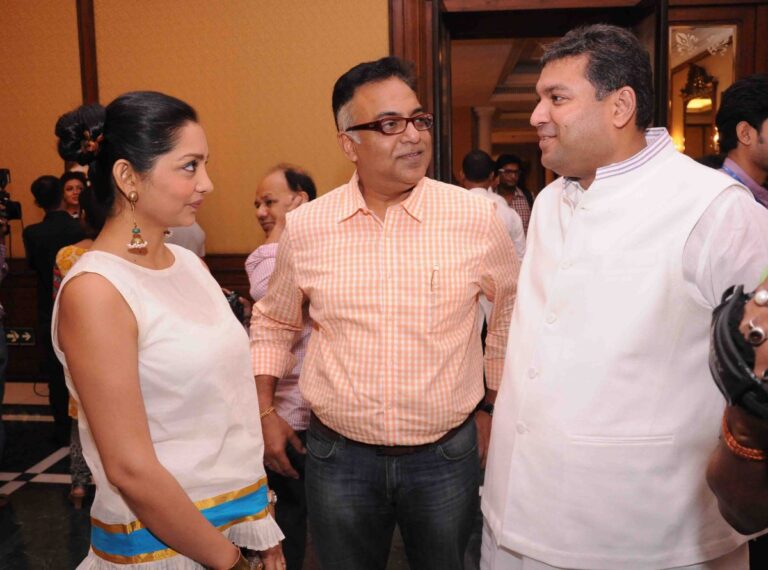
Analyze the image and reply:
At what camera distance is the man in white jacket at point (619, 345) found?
125 centimetres

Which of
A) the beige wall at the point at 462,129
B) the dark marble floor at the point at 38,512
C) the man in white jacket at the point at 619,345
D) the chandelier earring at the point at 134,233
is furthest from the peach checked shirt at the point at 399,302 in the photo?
the beige wall at the point at 462,129

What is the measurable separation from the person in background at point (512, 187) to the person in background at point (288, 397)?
3.58 metres

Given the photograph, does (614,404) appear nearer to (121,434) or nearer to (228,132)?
(121,434)

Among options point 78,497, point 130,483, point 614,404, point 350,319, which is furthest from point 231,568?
point 78,497

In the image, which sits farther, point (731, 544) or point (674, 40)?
point (674, 40)

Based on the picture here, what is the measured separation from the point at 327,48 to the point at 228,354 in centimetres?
388

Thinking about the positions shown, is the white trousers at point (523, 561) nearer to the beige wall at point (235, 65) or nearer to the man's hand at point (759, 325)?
the man's hand at point (759, 325)

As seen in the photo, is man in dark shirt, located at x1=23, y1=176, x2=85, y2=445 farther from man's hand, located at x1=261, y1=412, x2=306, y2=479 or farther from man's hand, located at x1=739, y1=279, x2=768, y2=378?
man's hand, located at x1=739, y1=279, x2=768, y2=378

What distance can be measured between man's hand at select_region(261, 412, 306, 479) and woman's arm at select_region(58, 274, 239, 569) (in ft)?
2.02

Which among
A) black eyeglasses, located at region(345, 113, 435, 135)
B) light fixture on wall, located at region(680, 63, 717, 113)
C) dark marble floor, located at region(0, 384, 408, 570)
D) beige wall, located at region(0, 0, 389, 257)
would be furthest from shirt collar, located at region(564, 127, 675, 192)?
light fixture on wall, located at region(680, 63, 717, 113)

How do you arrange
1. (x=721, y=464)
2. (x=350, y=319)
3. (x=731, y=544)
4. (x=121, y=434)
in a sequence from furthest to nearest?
(x=350, y=319), (x=731, y=544), (x=121, y=434), (x=721, y=464)

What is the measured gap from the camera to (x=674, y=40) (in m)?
4.89

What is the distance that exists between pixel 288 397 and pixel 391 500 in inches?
23.7

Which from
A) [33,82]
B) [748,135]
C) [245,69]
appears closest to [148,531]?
[748,135]
